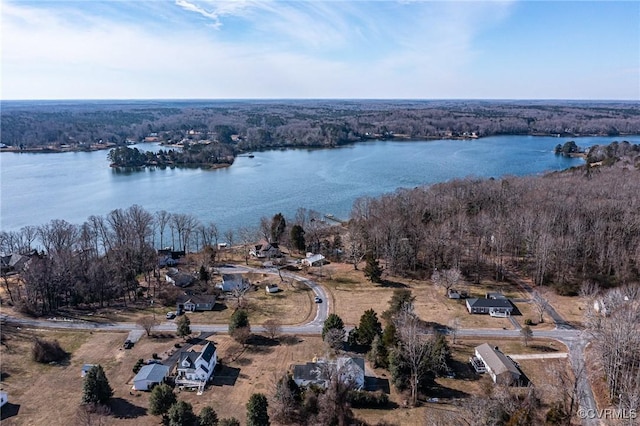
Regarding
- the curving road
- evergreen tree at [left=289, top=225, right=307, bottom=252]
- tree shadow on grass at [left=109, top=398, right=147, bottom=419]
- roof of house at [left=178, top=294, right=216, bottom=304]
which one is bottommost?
tree shadow on grass at [left=109, top=398, right=147, bottom=419]

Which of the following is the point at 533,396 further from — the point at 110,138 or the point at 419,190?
the point at 110,138

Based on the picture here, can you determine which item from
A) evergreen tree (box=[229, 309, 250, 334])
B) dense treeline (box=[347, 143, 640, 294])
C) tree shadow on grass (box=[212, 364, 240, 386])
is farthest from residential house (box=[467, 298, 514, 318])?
tree shadow on grass (box=[212, 364, 240, 386])

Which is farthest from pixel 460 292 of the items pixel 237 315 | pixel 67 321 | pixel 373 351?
pixel 67 321

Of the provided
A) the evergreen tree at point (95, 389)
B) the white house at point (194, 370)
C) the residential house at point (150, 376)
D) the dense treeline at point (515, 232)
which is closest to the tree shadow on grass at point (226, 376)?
the white house at point (194, 370)

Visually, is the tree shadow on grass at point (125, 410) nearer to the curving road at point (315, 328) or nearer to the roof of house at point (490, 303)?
the curving road at point (315, 328)

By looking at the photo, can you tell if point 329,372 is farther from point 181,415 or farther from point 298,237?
point 298,237

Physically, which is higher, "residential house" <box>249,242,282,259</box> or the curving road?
"residential house" <box>249,242,282,259</box>

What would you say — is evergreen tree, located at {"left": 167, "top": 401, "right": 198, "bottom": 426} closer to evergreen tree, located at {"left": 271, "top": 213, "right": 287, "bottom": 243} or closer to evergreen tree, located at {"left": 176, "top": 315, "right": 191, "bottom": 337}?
evergreen tree, located at {"left": 176, "top": 315, "right": 191, "bottom": 337}
